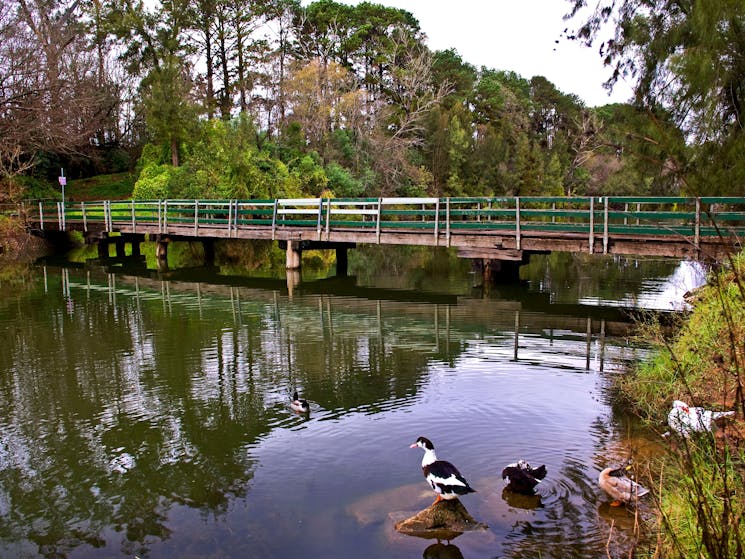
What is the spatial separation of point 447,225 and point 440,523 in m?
13.8

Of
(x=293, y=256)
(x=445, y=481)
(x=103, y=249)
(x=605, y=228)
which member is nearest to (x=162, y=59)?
(x=103, y=249)

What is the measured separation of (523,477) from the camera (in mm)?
5793

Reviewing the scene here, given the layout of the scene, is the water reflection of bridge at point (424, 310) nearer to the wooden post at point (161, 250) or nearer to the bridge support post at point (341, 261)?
the bridge support post at point (341, 261)

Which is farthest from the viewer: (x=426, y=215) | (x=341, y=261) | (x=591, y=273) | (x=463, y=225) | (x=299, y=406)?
(x=426, y=215)

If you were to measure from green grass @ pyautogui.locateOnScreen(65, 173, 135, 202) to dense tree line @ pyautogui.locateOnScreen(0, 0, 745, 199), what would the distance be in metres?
1.45

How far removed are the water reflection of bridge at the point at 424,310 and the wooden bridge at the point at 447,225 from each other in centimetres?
153

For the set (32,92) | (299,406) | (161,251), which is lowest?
(299,406)

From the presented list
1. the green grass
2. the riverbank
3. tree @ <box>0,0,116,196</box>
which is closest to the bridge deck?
the riverbank

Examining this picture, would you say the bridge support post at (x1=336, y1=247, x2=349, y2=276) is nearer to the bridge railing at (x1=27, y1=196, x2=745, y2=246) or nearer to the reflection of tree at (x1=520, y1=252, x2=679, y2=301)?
the bridge railing at (x1=27, y1=196, x2=745, y2=246)

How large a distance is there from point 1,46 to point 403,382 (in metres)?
24.4

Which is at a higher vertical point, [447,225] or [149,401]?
[447,225]

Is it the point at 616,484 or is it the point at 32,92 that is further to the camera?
the point at 32,92

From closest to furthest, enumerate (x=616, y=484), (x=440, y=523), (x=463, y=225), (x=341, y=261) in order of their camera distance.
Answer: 1. (x=440, y=523)
2. (x=616, y=484)
3. (x=463, y=225)
4. (x=341, y=261)

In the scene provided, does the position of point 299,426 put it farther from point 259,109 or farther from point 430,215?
point 259,109
